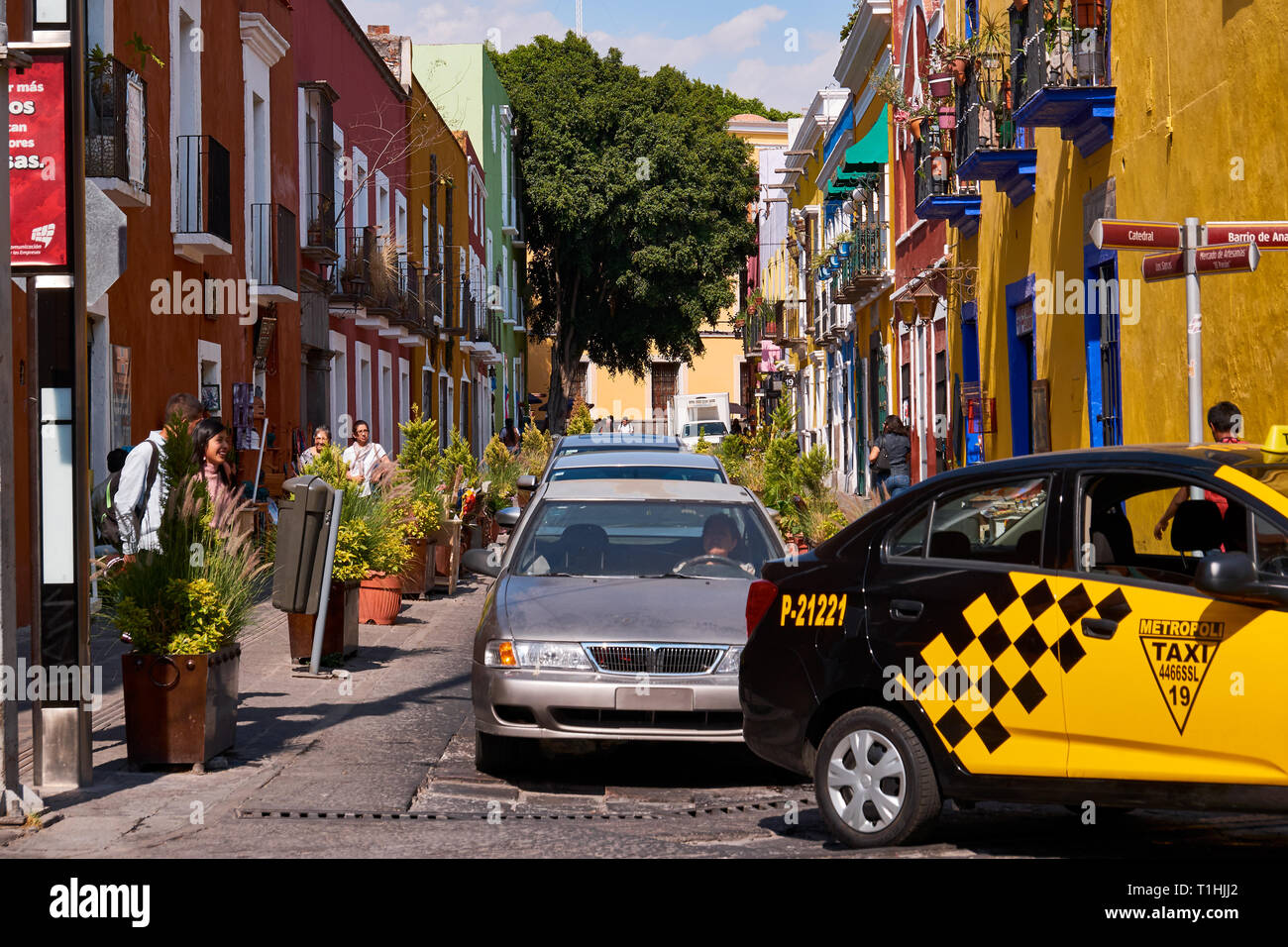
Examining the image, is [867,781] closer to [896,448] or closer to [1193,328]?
[1193,328]

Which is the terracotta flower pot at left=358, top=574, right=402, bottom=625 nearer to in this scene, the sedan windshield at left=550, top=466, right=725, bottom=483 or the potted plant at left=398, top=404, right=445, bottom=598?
the potted plant at left=398, top=404, right=445, bottom=598

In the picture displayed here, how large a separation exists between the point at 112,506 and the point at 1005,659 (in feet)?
23.5

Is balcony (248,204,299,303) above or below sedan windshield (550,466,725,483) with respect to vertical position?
above

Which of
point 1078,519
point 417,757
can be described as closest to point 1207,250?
point 1078,519

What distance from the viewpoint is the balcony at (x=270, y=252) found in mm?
20734

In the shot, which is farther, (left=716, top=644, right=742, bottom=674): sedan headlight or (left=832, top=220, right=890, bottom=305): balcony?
(left=832, top=220, right=890, bottom=305): balcony

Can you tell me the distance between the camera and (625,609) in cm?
819

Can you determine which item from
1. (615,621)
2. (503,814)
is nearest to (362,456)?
(615,621)

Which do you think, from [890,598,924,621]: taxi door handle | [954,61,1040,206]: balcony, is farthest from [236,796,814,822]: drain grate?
[954,61,1040,206]: balcony

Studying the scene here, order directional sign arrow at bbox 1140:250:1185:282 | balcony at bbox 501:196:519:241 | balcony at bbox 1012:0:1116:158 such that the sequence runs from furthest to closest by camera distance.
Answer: balcony at bbox 501:196:519:241, balcony at bbox 1012:0:1116:158, directional sign arrow at bbox 1140:250:1185:282

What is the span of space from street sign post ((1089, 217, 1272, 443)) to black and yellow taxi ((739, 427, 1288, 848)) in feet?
7.99

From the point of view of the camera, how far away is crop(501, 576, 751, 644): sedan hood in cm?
787

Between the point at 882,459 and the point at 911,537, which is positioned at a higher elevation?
the point at 882,459

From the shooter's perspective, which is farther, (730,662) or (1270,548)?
(730,662)
